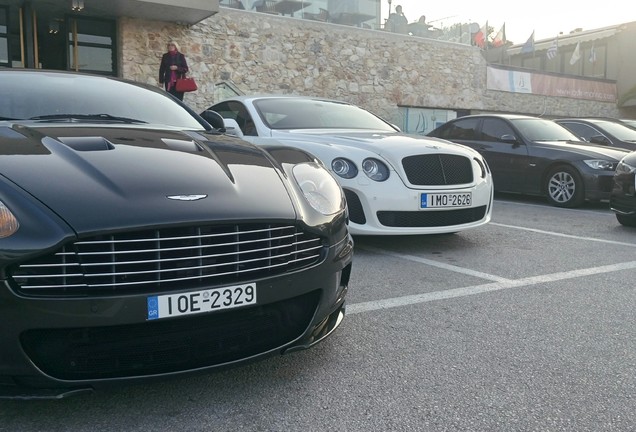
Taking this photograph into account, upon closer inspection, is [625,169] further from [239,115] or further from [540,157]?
[239,115]

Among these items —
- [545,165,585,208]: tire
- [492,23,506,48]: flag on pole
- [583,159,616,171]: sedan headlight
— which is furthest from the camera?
[492,23,506,48]: flag on pole

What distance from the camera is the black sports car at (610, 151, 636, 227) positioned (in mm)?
6035

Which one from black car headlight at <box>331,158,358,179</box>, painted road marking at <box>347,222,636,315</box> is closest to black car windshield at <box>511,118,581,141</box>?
painted road marking at <box>347,222,636,315</box>

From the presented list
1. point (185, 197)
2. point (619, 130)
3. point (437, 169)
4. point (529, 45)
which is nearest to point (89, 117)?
point (185, 197)

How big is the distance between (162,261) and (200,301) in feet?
0.61

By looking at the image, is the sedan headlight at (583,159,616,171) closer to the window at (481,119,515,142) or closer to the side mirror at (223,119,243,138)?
the window at (481,119,515,142)

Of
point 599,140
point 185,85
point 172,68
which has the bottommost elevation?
point 599,140

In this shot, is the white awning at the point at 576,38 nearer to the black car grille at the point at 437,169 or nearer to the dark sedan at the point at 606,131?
the dark sedan at the point at 606,131

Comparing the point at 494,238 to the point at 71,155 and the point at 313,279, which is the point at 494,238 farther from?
the point at 71,155

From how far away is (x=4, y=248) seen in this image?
187 cm

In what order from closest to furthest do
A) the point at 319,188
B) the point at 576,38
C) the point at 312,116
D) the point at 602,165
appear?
the point at 319,188 < the point at 312,116 < the point at 602,165 < the point at 576,38

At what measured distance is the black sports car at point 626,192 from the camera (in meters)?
6.04

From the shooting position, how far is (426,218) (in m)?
4.82

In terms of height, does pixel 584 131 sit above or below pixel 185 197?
above
